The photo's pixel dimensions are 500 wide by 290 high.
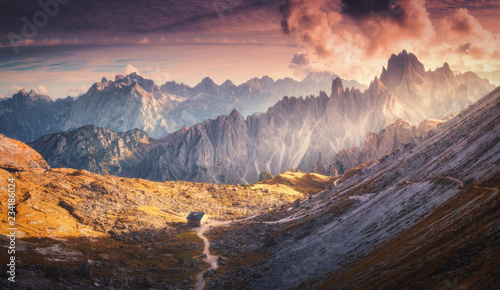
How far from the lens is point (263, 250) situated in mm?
77250

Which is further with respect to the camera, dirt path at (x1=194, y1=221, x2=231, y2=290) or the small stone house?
the small stone house

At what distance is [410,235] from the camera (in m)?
40.1

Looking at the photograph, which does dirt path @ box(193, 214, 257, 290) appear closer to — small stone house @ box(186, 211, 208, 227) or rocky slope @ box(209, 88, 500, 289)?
small stone house @ box(186, 211, 208, 227)

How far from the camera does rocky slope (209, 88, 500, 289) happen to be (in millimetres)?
27672

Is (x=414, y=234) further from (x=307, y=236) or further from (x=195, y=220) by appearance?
(x=195, y=220)

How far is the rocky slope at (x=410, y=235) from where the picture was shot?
90.8 feet

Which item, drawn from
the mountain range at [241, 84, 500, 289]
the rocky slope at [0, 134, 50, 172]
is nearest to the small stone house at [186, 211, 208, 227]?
the mountain range at [241, 84, 500, 289]

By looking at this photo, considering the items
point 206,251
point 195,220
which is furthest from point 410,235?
point 195,220

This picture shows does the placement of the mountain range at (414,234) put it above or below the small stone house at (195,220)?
above

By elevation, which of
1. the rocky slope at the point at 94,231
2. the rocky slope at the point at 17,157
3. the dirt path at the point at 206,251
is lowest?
the dirt path at the point at 206,251

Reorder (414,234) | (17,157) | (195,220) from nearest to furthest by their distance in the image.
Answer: (414,234) → (195,220) → (17,157)

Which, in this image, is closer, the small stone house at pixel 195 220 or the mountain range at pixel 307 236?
the mountain range at pixel 307 236

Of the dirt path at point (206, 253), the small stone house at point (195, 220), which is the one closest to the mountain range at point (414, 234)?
the dirt path at point (206, 253)

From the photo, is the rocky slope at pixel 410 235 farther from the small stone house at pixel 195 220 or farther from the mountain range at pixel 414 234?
the small stone house at pixel 195 220
